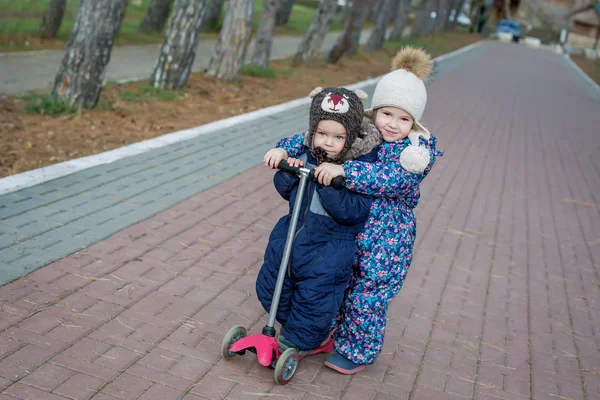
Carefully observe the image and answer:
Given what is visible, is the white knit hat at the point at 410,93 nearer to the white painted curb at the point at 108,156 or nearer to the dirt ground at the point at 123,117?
the dirt ground at the point at 123,117

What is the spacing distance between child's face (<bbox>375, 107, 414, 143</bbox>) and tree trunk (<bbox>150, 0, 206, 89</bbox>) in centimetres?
874

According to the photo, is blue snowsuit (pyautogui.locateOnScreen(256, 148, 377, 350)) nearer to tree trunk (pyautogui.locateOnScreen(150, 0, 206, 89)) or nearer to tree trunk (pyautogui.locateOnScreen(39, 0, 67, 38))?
tree trunk (pyautogui.locateOnScreen(150, 0, 206, 89))

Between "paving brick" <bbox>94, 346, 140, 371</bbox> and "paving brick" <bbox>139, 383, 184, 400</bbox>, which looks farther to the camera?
"paving brick" <bbox>94, 346, 140, 371</bbox>

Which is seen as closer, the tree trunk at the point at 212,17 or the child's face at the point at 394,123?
the child's face at the point at 394,123

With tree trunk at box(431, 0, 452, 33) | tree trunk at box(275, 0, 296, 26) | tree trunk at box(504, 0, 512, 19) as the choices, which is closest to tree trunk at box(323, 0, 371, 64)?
tree trunk at box(275, 0, 296, 26)

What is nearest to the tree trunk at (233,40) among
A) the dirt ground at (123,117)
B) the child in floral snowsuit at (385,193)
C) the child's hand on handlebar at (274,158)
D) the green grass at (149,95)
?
the dirt ground at (123,117)

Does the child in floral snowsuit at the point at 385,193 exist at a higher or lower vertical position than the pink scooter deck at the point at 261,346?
higher

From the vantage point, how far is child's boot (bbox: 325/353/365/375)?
4.33 meters

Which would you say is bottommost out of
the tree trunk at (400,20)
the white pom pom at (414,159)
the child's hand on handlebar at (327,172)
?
the child's hand on handlebar at (327,172)

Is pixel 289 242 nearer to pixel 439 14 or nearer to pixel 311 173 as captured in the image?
pixel 311 173

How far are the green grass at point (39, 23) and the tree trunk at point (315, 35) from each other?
4.85 metres

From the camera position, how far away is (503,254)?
280 inches

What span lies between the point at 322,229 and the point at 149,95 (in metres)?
8.34

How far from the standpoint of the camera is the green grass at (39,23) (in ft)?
33.6
